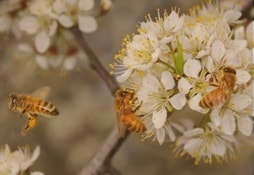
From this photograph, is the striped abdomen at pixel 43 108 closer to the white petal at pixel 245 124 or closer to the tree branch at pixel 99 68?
the tree branch at pixel 99 68

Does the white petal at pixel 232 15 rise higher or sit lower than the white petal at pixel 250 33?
higher

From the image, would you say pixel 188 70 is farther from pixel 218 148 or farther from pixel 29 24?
pixel 29 24

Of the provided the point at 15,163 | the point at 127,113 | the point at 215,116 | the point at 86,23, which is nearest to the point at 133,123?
the point at 127,113

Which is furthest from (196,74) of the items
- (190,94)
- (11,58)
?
(11,58)

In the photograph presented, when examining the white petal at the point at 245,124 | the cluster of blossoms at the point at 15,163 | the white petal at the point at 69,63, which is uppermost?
the white petal at the point at 69,63

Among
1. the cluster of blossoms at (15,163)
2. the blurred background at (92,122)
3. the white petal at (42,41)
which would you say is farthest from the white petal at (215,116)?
the blurred background at (92,122)

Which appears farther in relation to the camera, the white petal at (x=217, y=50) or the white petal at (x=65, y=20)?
the white petal at (x=65, y=20)
